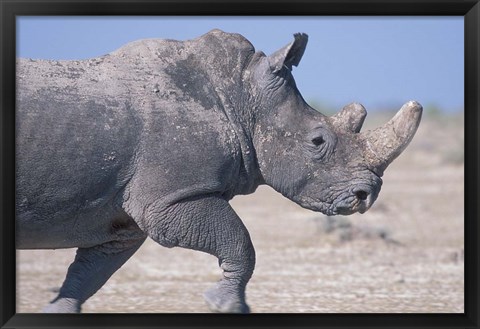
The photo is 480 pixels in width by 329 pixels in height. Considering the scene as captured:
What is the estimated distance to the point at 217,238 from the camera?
22.2 feet

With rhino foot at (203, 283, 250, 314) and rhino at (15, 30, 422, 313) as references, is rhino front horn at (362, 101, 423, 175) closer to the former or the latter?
rhino at (15, 30, 422, 313)

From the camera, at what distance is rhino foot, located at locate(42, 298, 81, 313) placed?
7391 millimetres

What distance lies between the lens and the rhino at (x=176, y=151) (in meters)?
6.53

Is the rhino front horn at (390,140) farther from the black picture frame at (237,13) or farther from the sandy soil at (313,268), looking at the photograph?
the sandy soil at (313,268)

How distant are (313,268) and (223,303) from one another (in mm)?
5940

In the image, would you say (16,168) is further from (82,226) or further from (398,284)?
(398,284)

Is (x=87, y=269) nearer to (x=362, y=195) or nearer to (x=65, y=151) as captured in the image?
(x=65, y=151)

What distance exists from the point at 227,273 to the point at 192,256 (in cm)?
712

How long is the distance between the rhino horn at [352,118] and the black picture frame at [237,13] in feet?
2.77

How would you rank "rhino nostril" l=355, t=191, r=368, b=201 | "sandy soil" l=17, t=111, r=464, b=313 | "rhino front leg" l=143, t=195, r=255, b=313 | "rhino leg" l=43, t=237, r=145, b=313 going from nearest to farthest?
"rhino front leg" l=143, t=195, r=255, b=313 < "rhino nostril" l=355, t=191, r=368, b=201 < "rhino leg" l=43, t=237, r=145, b=313 < "sandy soil" l=17, t=111, r=464, b=313

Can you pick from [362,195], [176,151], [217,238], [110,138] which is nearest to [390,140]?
[362,195]

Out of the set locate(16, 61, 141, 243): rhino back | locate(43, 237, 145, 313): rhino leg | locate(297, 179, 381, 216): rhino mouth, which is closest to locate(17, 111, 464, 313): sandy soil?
locate(43, 237, 145, 313): rhino leg

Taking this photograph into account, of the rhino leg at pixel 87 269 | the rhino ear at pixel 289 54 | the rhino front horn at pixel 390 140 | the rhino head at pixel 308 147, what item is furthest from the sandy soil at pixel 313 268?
the rhino ear at pixel 289 54

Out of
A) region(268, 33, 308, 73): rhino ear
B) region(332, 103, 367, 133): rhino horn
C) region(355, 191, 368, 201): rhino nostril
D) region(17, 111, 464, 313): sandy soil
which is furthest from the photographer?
region(17, 111, 464, 313): sandy soil
